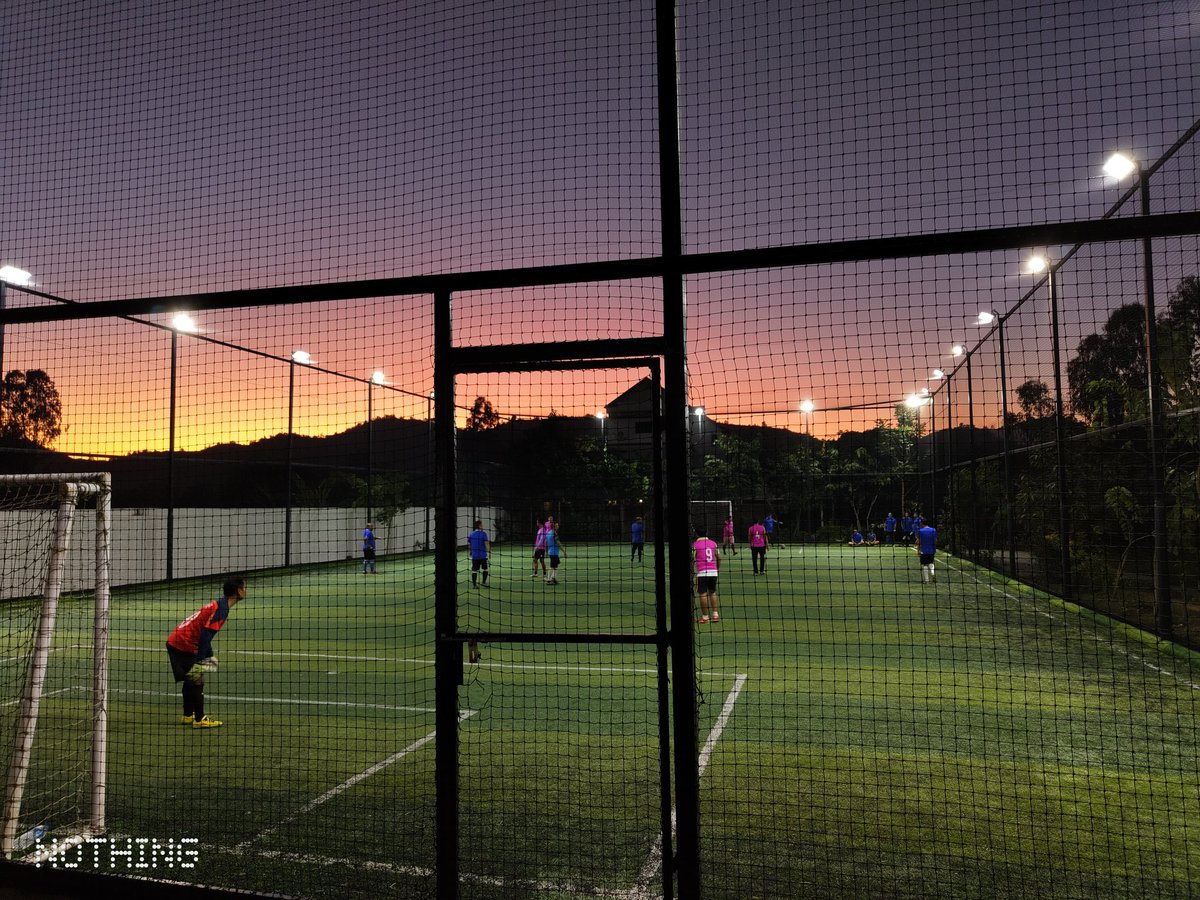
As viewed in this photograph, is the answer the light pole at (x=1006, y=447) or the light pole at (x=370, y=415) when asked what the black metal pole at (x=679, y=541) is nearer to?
the light pole at (x=370, y=415)

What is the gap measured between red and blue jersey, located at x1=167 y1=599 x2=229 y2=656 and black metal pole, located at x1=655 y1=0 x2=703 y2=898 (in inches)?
216

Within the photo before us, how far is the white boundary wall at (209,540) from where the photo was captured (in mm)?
16312

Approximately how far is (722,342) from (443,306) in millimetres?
1392

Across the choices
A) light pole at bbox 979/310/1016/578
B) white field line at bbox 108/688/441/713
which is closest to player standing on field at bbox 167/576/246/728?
white field line at bbox 108/688/441/713

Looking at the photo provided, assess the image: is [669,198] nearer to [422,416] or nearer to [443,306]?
[443,306]

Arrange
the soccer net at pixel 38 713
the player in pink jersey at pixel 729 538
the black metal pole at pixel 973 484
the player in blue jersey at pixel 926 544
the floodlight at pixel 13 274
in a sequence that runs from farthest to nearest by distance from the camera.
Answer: the player in pink jersey at pixel 729 538
the black metal pole at pixel 973 484
the player in blue jersey at pixel 926 544
the floodlight at pixel 13 274
the soccer net at pixel 38 713

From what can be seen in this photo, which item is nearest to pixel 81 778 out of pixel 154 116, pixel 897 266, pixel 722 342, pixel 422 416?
pixel 422 416

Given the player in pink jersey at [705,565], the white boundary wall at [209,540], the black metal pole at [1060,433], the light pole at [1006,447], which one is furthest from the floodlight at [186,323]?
the light pole at [1006,447]

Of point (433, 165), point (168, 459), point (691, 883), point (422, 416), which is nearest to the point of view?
point (691, 883)

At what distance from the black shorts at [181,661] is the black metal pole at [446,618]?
4.98m

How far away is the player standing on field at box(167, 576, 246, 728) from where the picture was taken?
24.3ft

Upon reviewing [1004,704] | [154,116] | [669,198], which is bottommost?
[1004,704]

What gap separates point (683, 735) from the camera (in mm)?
3381

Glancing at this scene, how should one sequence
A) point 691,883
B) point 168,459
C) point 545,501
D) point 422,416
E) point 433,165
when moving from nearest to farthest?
point 691,883
point 433,165
point 545,501
point 422,416
point 168,459
